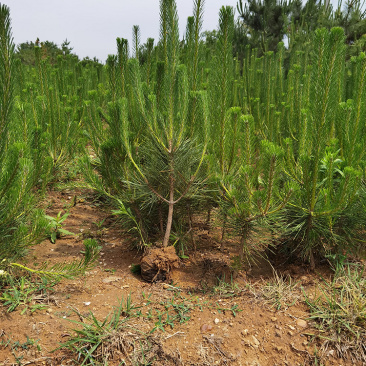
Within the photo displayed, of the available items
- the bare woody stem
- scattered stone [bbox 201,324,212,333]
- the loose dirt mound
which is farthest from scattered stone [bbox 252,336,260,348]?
the bare woody stem

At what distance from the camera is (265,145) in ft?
6.51

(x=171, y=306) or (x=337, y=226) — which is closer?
(x=171, y=306)

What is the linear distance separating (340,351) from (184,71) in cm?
199

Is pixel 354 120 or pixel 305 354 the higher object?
pixel 354 120

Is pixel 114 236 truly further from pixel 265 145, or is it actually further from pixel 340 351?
pixel 340 351

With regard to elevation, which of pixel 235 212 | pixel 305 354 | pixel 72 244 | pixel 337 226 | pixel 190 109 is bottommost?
pixel 305 354

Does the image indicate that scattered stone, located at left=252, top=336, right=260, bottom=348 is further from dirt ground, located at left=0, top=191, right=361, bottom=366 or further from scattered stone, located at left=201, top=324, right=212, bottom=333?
scattered stone, located at left=201, top=324, right=212, bottom=333

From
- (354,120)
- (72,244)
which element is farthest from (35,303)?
(354,120)

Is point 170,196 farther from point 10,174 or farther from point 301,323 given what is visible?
point 301,323

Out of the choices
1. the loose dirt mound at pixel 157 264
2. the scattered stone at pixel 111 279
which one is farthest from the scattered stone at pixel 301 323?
the scattered stone at pixel 111 279

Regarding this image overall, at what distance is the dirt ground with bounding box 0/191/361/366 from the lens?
6.18 feet

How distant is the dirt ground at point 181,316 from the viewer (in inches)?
74.2

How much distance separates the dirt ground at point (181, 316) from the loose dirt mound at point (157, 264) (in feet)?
0.21

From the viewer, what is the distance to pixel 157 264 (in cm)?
245
